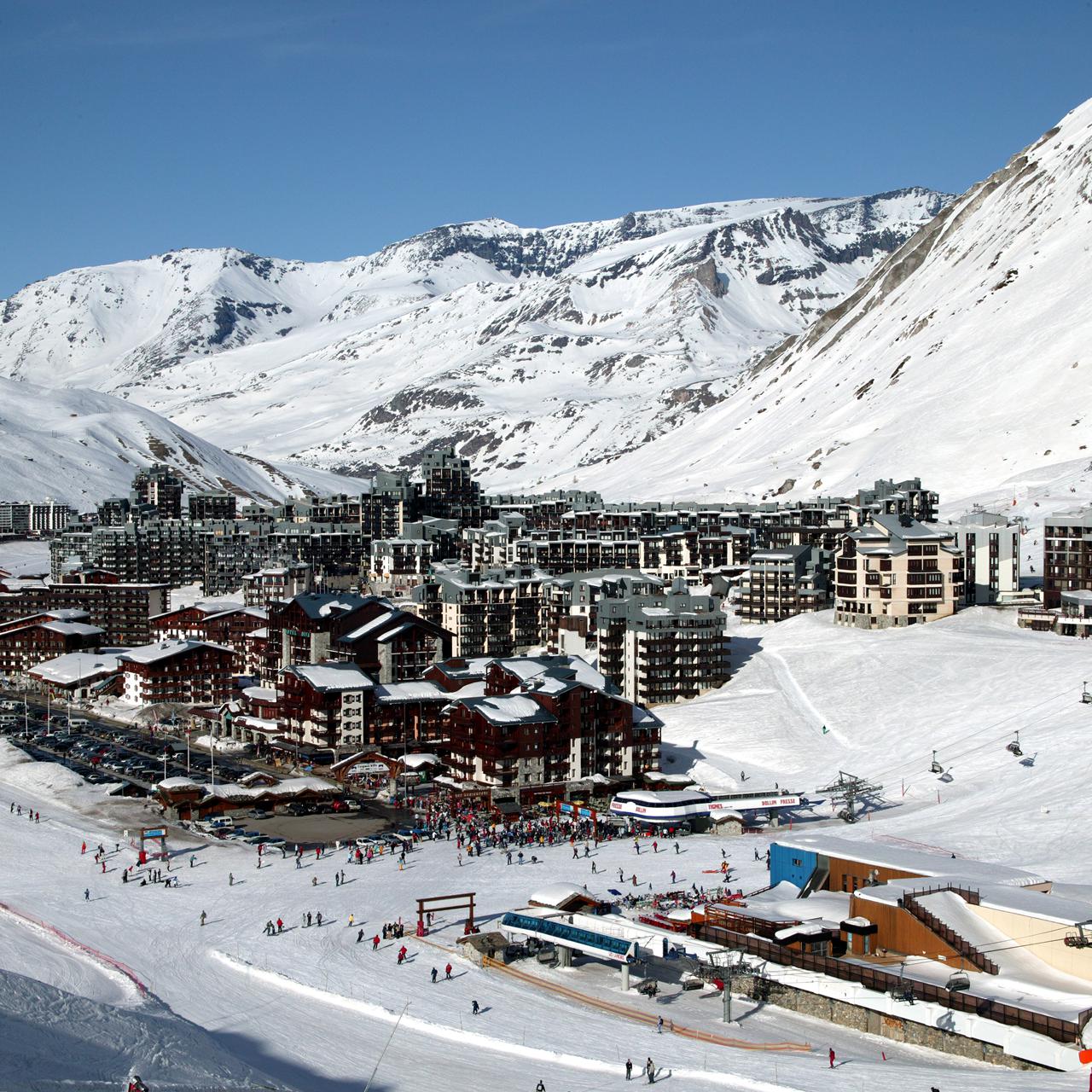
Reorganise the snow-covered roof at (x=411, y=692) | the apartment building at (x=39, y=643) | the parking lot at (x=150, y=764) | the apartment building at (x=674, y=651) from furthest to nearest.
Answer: the apartment building at (x=39, y=643), the apartment building at (x=674, y=651), the snow-covered roof at (x=411, y=692), the parking lot at (x=150, y=764)

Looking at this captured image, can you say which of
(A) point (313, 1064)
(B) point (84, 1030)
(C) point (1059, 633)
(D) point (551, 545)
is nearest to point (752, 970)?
(A) point (313, 1064)

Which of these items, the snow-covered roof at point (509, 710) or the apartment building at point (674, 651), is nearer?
the snow-covered roof at point (509, 710)

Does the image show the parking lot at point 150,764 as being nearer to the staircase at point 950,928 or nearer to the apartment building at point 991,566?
the staircase at point 950,928

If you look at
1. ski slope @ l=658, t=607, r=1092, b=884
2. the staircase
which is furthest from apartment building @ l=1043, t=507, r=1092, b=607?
the staircase

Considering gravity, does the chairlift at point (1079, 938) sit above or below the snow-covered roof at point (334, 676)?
below

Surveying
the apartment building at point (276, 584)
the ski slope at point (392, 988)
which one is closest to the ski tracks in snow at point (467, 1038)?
the ski slope at point (392, 988)

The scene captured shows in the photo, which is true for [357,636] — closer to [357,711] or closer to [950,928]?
[357,711]

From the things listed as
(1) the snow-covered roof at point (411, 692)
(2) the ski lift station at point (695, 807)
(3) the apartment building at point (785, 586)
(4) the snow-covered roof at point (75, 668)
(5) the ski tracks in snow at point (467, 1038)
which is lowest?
(5) the ski tracks in snow at point (467, 1038)
